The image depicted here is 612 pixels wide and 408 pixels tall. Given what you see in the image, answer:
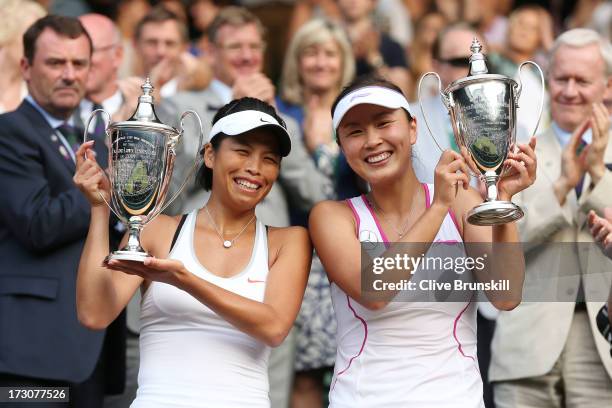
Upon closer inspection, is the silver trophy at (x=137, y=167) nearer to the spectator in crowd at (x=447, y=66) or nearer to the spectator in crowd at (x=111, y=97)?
the spectator in crowd at (x=111, y=97)

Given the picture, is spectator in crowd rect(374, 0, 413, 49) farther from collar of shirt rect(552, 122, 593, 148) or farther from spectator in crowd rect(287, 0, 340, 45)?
collar of shirt rect(552, 122, 593, 148)

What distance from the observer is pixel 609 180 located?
4.54m

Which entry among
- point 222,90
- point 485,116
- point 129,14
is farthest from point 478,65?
point 129,14

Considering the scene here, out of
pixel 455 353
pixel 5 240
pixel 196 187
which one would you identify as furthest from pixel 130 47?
pixel 455 353

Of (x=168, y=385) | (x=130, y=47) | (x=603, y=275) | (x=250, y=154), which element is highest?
(x=130, y=47)

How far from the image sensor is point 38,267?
4438 mm

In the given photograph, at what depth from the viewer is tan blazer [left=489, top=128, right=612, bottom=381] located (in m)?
4.54

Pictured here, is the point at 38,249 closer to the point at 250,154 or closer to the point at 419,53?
the point at 250,154

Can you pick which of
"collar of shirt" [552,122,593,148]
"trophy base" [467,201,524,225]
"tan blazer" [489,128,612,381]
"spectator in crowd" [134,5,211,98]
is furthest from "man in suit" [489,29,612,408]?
"spectator in crowd" [134,5,211,98]

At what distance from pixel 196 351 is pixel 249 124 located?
2.79 feet

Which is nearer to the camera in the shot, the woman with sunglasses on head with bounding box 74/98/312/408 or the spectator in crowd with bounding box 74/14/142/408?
the woman with sunglasses on head with bounding box 74/98/312/408

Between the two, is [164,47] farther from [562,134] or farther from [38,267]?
[562,134]

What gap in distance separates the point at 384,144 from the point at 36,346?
5.80 ft

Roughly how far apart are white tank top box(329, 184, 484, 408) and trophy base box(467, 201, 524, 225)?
30cm
